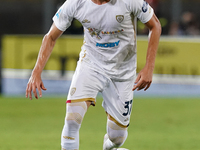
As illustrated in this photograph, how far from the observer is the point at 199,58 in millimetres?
13461

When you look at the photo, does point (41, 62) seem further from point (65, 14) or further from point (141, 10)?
point (141, 10)

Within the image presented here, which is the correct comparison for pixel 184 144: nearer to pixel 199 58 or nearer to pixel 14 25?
pixel 199 58

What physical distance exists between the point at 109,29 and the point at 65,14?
53 centimetres

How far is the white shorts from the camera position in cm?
521

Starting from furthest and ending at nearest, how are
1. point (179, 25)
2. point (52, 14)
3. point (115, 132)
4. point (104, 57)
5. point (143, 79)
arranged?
point (179, 25), point (52, 14), point (115, 132), point (104, 57), point (143, 79)

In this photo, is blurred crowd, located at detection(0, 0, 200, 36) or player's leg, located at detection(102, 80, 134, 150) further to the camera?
blurred crowd, located at detection(0, 0, 200, 36)

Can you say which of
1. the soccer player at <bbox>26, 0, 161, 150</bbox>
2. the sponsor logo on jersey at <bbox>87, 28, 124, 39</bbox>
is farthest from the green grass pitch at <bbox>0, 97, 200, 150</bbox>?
the sponsor logo on jersey at <bbox>87, 28, 124, 39</bbox>

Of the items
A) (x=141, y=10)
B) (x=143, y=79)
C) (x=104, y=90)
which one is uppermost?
(x=141, y=10)

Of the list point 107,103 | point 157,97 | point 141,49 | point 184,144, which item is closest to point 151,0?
point 141,49

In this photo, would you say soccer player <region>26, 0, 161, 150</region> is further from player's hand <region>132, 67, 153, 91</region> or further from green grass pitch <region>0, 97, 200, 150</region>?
green grass pitch <region>0, 97, 200, 150</region>

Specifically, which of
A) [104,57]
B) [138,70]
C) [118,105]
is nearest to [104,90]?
[118,105]

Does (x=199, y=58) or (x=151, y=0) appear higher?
(x=151, y=0)

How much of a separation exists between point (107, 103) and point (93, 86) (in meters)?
0.45

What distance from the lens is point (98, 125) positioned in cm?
931
